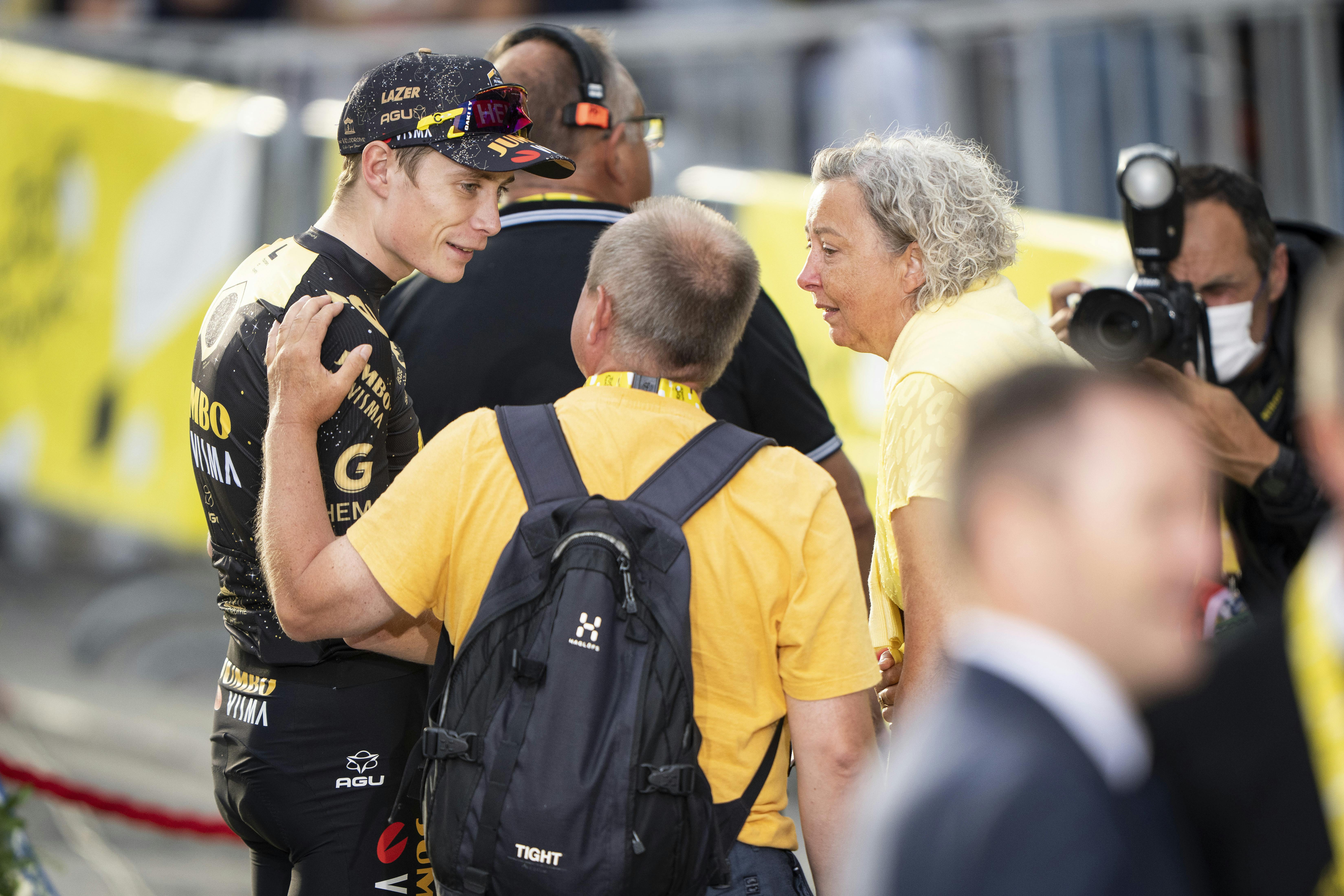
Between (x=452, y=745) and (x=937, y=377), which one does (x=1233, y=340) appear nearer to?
(x=937, y=377)

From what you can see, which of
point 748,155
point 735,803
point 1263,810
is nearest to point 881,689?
point 735,803

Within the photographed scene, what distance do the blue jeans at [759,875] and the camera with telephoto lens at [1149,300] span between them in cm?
134

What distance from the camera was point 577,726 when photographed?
151 centimetres

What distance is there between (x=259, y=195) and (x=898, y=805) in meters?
5.90

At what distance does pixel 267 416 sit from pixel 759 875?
981 millimetres

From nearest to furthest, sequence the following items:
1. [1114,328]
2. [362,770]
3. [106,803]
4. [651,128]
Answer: [362,770] < [1114,328] < [651,128] < [106,803]

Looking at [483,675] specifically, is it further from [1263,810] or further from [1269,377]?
[1269,377]

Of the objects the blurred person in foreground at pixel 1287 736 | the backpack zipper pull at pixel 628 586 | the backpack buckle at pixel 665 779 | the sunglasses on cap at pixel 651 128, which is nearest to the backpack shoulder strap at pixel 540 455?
the backpack zipper pull at pixel 628 586

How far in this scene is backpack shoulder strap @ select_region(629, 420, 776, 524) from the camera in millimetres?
1634

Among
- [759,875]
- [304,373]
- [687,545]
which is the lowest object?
[759,875]

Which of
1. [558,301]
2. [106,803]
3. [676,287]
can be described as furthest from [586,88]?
[106,803]

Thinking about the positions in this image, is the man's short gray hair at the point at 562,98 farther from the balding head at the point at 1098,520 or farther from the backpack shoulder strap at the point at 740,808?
the balding head at the point at 1098,520

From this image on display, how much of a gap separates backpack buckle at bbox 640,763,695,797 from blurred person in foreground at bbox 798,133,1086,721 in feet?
1.33

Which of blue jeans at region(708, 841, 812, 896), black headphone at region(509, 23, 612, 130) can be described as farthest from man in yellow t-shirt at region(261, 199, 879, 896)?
black headphone at region(509, 23, 612, 130)
